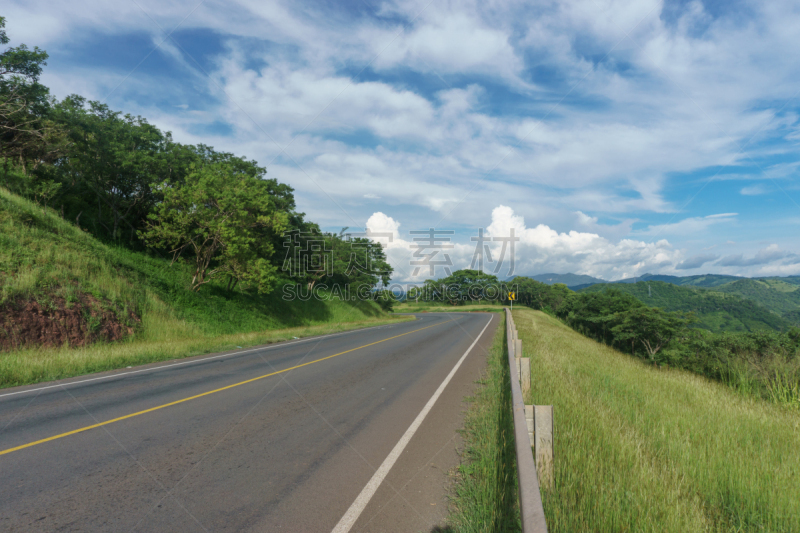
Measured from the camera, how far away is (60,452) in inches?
193

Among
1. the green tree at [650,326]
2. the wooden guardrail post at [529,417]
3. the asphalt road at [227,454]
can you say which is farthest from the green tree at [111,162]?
the green tree at [650,326]

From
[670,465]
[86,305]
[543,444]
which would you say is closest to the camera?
[543,444]

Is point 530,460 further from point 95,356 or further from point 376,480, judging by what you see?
point 95,356

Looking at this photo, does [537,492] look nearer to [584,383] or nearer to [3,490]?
[3,490]

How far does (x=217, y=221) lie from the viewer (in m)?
21.1

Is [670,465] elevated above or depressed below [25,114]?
below

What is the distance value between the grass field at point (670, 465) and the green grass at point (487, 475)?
0.48 metres

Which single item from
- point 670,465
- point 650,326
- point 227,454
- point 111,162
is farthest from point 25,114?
point 650,326

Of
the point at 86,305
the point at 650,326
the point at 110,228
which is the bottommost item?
the point at 650,326

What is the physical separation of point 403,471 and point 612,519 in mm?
2352

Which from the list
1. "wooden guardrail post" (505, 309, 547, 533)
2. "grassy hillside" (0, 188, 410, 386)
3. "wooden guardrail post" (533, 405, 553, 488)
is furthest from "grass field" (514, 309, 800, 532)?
"grassy hillside" (0, 188, 410, 386)

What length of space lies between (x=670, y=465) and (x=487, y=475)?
2.05 meters

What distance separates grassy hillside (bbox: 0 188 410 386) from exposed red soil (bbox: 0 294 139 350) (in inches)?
1.1

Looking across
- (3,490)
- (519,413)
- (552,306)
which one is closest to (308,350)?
(3,490)
